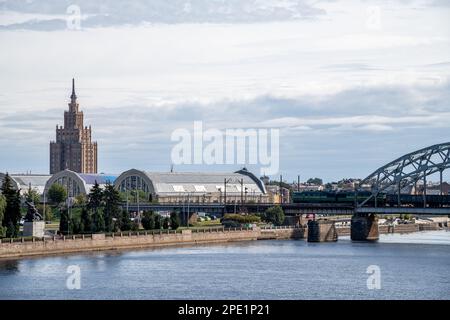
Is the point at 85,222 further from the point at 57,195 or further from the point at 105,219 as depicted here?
the point at 57,195

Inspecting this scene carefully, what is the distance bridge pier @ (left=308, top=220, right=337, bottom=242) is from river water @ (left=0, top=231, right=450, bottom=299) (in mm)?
25451

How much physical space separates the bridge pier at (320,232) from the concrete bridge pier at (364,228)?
3.70 m

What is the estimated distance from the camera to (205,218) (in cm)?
18600

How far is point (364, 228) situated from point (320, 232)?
28.3ft

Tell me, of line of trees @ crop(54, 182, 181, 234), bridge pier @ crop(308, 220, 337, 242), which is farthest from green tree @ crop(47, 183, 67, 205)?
bridge pier @ crop(308, 220, 337, 242)

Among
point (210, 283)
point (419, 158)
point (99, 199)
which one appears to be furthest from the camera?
point (419, 158)

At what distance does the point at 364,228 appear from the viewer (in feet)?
510

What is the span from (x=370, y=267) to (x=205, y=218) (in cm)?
8789

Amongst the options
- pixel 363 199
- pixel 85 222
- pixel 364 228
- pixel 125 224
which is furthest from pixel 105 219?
pixel 363 199

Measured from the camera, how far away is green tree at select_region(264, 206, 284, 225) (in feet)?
545

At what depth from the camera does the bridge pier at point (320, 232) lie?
149 meters

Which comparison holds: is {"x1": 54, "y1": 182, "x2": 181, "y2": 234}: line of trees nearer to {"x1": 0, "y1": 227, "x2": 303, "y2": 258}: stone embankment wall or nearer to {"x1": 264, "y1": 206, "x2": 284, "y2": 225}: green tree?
{"x1": 0, "y1": 227, "x2": 303, "y2": 258}: stone embankment wall
